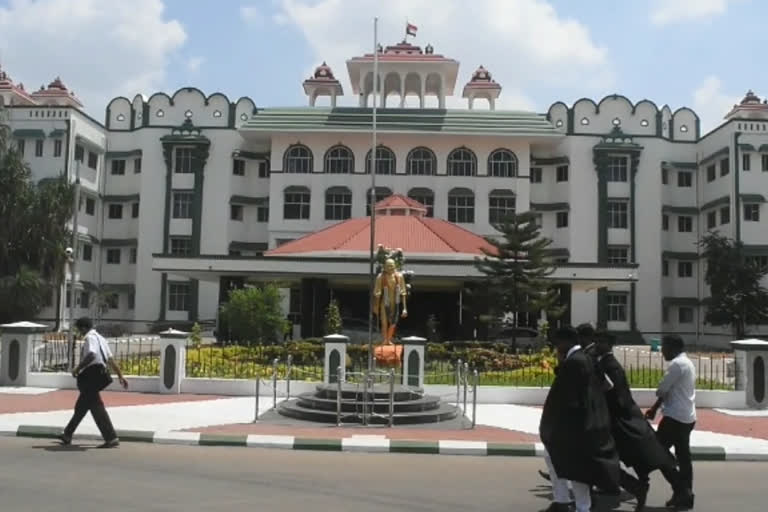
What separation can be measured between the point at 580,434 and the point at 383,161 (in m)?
40.1

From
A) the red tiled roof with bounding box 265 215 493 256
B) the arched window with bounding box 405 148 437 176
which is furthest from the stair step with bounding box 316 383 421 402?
the arched window with bounding box 405 148 437 176

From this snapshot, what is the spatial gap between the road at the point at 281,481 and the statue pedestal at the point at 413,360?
6399 mm

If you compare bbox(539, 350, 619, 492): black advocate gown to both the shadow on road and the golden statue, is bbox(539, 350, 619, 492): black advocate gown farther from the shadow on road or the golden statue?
the golden statue

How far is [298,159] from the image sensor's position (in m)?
46.5

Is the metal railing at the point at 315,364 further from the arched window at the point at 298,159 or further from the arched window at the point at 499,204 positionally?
the arched window at the point at 298,159

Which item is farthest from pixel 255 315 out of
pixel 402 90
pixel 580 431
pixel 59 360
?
pixel 402 90

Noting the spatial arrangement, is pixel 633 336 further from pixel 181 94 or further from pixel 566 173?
pixel 181 94

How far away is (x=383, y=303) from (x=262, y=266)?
458 inches

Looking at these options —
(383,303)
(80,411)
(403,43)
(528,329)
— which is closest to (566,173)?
(403,43)

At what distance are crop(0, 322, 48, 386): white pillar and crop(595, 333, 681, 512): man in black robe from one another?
13.9m

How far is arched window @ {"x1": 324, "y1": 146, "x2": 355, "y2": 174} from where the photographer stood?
46156 mm

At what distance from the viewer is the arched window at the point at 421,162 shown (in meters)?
46.1

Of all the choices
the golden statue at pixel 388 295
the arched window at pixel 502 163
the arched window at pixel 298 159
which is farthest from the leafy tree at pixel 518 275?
the arched window at pixel 298 159

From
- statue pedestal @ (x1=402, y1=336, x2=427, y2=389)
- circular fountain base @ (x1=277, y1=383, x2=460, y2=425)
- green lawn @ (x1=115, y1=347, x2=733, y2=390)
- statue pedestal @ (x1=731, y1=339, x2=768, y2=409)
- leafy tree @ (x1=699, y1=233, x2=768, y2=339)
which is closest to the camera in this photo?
circular fountain base @ (x1=277, y1=383, x2=460, y2=425)
